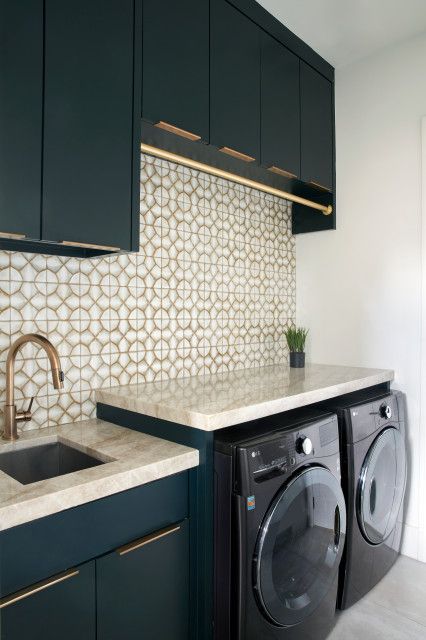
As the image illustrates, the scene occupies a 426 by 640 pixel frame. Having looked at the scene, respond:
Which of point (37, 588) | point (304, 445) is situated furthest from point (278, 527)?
point (37, 588)

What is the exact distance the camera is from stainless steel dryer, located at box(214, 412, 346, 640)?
141 centimetres

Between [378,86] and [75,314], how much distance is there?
2143mm

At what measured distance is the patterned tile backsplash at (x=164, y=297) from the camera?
168 centimetres

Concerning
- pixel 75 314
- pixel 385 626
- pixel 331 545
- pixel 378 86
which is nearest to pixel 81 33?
pixel 75 314

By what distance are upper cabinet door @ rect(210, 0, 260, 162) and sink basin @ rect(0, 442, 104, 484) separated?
134cm

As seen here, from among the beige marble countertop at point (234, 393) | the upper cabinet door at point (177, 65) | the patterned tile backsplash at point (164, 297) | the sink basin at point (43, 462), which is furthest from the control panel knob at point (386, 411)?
the upper cabinet door at point (177, 65)

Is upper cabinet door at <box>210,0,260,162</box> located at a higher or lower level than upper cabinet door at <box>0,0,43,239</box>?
higher

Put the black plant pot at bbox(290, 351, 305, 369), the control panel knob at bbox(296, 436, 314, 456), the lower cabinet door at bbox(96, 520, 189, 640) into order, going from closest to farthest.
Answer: the lower cabinet door at bbox(96, 520, 189, 640) → the control panel knob at bbox(296, 436, 314, 456) → the black plant pot at bbox(290, 351, 305, 369)

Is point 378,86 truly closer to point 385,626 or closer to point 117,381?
point 117,381

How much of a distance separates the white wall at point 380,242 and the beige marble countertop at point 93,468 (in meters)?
1.54

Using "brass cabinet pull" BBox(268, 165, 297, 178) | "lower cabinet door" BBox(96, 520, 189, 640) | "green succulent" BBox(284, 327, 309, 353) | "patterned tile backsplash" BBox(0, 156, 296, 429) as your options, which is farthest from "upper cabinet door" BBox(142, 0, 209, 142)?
"lower cabinet door" BBox(96, 520, 189, 640)

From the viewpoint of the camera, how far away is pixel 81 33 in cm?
142

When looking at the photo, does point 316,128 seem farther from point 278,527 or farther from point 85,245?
point 278,527

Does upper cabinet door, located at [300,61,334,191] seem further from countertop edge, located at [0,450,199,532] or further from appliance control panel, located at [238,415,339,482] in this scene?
countertop edge, located at [0,450,199,532]
